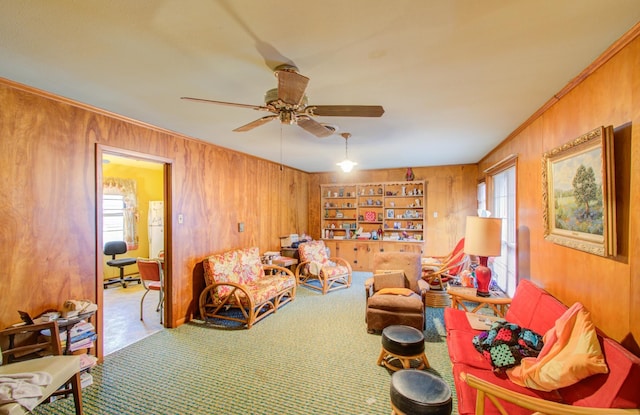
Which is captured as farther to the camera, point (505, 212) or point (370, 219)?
point (370, 219)

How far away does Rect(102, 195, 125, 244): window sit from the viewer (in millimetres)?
5871

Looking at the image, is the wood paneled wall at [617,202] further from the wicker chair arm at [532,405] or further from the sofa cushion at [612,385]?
the wicker chair arm at [532,405]

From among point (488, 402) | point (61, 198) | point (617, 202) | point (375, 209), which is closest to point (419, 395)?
point (488, 402)

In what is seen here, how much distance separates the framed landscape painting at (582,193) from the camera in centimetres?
161

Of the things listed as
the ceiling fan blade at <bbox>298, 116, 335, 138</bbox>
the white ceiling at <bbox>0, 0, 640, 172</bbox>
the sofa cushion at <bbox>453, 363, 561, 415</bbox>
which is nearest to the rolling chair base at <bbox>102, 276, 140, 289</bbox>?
the white ceiling at <bbox>0, 0, 640, 172</bbox>

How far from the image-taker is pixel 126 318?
384 centimetres

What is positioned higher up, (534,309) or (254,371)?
(534,309)

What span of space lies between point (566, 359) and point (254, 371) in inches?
89.9

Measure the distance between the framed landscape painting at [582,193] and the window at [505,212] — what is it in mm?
1220

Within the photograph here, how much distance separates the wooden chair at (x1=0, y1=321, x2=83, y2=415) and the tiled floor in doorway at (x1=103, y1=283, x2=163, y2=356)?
852 mm

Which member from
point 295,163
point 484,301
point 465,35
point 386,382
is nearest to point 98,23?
point 465,35

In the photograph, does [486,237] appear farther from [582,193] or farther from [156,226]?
[156,226]

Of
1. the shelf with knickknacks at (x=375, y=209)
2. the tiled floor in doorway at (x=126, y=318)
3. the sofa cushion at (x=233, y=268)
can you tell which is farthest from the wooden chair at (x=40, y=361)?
the shelf with knickknacks at (x=375, y=209)

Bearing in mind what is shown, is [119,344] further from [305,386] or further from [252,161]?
[252,161]
